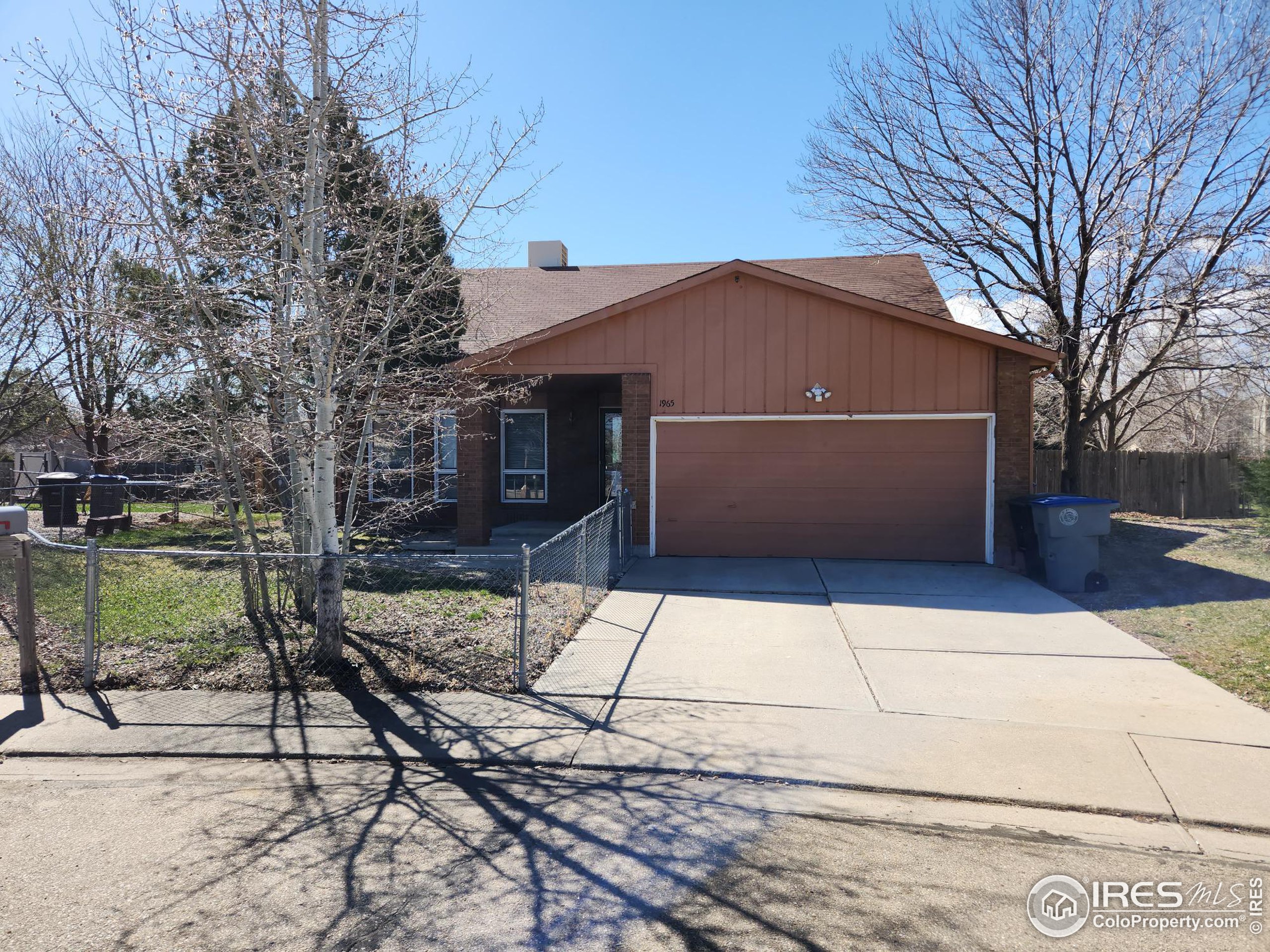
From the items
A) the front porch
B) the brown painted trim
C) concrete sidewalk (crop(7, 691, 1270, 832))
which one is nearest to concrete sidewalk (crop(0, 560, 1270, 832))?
concrete sidewalk (crop(7, 691, 1270, 832))

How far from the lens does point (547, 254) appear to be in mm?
19750

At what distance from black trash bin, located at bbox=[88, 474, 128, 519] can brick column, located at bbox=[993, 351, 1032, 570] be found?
597 inches

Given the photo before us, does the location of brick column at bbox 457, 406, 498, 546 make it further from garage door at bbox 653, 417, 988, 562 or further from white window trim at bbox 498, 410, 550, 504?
garage door at bbox 653, 417, 988, 562

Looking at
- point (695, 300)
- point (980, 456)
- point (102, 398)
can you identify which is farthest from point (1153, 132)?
point (102, 398)

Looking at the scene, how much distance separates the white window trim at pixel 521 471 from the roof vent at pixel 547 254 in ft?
20.6

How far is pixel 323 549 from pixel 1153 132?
49.9ft

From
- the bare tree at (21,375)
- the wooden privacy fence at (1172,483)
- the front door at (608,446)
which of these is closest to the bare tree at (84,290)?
the bare tree at (21,375)

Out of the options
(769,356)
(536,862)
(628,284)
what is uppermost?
(628,284)

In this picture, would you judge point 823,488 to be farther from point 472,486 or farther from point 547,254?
point 547,254

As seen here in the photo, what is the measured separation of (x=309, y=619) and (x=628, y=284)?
37.7ft

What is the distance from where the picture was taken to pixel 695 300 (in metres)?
11.6

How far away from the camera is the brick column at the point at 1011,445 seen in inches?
433

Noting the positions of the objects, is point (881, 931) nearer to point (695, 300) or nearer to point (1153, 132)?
point (695, 300)

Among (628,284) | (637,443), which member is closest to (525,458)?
(637,443)
